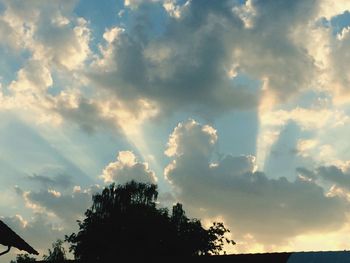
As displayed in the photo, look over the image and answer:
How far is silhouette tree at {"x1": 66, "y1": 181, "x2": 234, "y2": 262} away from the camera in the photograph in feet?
176

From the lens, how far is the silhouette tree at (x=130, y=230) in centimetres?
5353

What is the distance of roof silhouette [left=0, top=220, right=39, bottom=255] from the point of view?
14.9 m

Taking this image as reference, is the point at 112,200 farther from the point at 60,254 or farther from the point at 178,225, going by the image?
the point at 60,254

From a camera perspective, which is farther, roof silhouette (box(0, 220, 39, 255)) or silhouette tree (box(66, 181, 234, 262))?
silhouette tree (box(66, 181, 234, 262))

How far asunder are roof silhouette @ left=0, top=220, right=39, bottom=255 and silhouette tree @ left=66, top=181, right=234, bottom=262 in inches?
1495

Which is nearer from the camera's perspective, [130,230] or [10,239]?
[10,239]

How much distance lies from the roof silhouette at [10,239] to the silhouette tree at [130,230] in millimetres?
37978

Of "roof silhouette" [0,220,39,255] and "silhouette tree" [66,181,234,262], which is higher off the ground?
"silhouette tree" [66,181,234,262]

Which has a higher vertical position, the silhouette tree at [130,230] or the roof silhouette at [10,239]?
the silhouette tree at [130,230]

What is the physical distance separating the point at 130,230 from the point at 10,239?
3889 cm

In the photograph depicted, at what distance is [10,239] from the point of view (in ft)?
49.9

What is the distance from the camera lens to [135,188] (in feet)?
183

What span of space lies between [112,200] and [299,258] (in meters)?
37.6

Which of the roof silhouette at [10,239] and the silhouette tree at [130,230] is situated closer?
the roof silhouette at [10,239]
